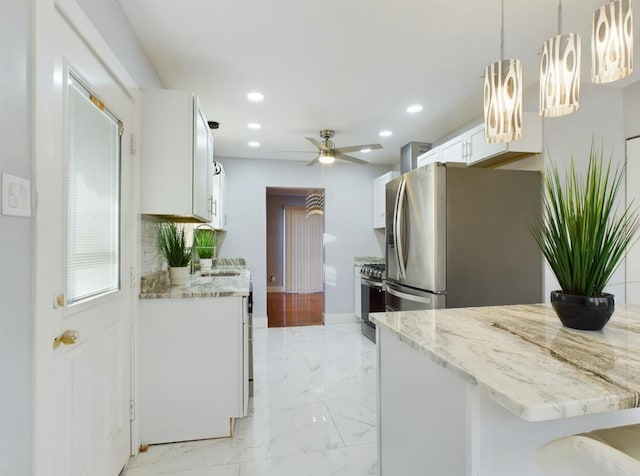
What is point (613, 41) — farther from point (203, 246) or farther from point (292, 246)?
point (292, 246)

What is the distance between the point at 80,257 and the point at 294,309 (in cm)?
506

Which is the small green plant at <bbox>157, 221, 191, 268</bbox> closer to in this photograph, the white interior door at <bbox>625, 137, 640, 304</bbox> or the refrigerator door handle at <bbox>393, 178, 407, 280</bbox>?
the refrigerator door handle at <bbox>393, 178, 407, 280</bbox>

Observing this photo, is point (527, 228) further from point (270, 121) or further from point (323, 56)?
point (270, 121)

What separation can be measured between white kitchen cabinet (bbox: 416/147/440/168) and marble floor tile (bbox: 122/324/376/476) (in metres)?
2.25

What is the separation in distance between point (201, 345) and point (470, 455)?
5.52 feet

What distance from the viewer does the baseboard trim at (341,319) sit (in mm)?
5090

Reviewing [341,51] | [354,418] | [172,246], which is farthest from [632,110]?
[172,246]

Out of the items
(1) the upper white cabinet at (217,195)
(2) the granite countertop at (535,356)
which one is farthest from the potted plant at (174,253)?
(2) the granite countertop at (535,356)

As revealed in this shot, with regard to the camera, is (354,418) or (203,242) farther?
(203,242)

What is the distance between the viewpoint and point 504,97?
1.32 metres

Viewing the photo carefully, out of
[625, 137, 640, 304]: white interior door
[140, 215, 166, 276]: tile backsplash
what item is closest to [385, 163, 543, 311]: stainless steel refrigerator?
[625, 137, 640, 304]: white interior door

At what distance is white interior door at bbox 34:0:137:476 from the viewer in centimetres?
105

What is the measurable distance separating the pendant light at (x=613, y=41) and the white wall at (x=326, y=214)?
13.5 feet

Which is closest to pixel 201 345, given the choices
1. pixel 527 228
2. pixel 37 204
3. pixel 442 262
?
pixel 37 204
